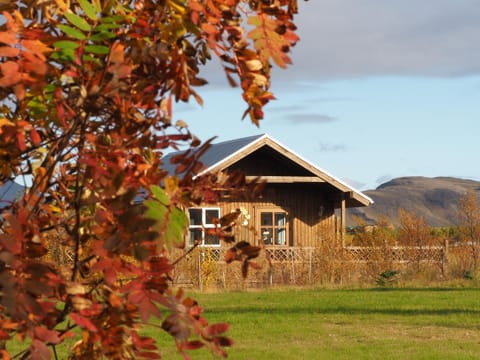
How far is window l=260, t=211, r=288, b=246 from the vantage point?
85.8 feet

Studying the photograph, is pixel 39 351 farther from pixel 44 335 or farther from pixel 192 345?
pixel 192 345

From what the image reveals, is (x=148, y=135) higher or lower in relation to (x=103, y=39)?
lower

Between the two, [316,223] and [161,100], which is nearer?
[161,100]

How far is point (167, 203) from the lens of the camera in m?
1.92

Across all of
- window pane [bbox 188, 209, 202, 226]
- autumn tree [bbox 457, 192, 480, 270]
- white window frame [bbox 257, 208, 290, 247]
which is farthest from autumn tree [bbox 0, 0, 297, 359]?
window pane [bbox 188, 209, 202, 226]

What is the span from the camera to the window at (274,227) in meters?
26.1

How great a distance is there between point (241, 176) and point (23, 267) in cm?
68

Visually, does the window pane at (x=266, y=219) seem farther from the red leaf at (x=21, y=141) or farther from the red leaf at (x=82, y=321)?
the red leaf at (x=82, y=321)

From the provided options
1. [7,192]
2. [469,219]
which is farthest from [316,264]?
[7,192]

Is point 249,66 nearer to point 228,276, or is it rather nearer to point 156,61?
point 156,61

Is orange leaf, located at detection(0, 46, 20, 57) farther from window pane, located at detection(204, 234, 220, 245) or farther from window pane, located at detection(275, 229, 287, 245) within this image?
window pane, located at detection(275, 229, 287, 245)

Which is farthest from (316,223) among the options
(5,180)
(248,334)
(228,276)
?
(5,180)

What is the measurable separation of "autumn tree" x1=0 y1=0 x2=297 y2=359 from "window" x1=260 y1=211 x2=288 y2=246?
2376 centimetres

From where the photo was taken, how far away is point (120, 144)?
2072 mm
